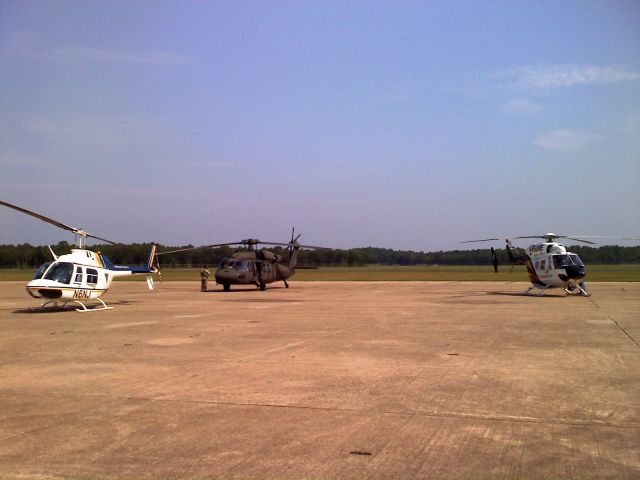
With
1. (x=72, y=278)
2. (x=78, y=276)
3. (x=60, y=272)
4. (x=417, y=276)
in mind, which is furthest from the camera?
(x=417, y=276)

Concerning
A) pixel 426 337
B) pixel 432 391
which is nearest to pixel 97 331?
pixel 426 337

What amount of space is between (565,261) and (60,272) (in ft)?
69.0

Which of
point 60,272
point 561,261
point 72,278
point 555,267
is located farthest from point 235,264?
point 561,261

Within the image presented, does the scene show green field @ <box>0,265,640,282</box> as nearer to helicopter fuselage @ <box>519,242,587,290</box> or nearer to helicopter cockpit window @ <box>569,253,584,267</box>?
helicopter fuselage @ <box>519,242,587,290</box>

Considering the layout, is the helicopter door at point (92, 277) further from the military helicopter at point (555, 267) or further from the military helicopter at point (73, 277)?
the military helicopter at point (555, 267)

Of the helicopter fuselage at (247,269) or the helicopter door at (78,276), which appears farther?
the helicopter fuselage at (247,269)

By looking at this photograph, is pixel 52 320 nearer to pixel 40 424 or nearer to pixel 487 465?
pixel 40 424

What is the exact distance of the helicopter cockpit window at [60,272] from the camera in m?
19.8

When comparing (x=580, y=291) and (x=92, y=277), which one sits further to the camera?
(x=580, y=291)

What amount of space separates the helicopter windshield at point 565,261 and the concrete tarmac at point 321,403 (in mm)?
13245

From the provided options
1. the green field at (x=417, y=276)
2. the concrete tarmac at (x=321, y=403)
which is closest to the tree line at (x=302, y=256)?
the green field at (x=417, y=276)

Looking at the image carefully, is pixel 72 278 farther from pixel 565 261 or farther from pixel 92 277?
pixel 565 261

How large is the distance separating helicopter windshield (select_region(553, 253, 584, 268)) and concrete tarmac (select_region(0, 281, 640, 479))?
13245 millimetres

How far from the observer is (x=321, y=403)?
23.8ft
